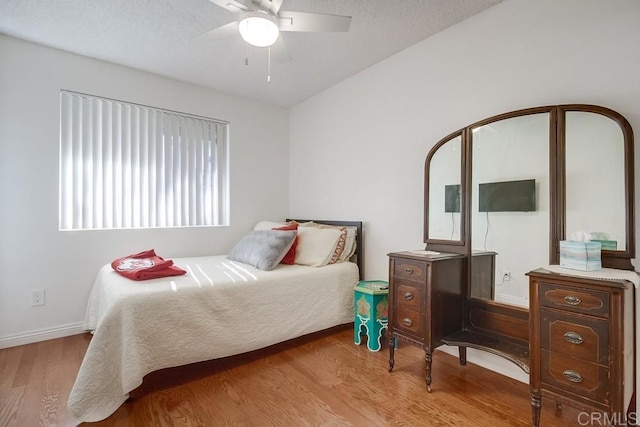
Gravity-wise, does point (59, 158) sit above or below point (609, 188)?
above

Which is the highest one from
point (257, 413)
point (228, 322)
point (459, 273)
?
point (459, 273)

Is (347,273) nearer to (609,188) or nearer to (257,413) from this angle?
(257,413)

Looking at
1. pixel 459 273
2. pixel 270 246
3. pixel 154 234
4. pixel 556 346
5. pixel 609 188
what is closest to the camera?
pixel 556 346

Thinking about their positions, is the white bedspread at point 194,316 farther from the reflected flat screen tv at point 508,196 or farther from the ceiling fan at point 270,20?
the ceiling fan at point 270,20

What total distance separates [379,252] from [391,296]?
2.43 ft

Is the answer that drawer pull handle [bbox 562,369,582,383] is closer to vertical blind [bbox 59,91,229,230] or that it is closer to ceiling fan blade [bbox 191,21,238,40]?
ceiling fan blade [bbox 191,21,238,40]

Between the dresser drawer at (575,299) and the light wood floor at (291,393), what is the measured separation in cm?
70

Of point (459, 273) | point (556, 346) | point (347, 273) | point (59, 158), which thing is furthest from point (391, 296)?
point (59, 158)

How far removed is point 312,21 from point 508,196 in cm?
162

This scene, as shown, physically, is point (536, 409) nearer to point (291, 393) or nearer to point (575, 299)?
point (575, 299)

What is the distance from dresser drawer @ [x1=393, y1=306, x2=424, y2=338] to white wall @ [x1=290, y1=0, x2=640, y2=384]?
63cm

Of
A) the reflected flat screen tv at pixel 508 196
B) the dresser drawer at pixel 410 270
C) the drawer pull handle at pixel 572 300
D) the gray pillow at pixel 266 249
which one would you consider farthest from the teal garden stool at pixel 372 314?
the drawer pull handle at pixel 572 300

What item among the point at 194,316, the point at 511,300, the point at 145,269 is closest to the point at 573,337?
the point at 511,300

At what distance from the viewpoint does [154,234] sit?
3.13 meters
